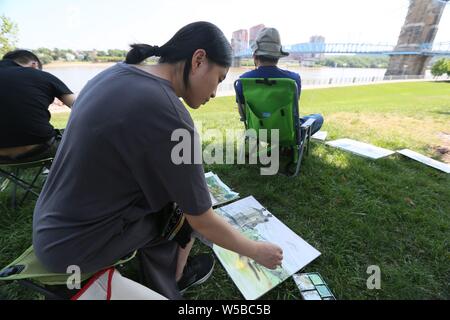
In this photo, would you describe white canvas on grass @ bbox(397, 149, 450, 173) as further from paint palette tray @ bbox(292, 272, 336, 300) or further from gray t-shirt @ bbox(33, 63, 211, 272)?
gray t-shirt @ bbox(33, 63, 211, 272)

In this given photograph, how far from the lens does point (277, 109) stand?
2.42 meters

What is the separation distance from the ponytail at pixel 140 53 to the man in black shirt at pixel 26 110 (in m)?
1.41

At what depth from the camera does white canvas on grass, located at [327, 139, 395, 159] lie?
10.2 ft

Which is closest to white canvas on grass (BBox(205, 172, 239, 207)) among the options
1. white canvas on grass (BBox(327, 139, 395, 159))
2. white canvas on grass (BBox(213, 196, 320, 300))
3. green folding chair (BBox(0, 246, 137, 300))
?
white canvas on grass (BBox(213, 196, 320, 300))

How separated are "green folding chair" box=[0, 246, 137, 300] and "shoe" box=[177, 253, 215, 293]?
0.51 m

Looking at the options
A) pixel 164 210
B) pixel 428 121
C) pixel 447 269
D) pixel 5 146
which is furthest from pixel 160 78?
pixel 428 121

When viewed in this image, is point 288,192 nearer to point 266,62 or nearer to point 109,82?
point 266,62

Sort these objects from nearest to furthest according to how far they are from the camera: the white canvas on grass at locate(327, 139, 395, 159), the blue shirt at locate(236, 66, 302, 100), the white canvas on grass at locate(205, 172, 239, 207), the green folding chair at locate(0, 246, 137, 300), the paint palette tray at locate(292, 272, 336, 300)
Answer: the green folding chair at locate(0, 246, 137, 300) < the paint palette tray at locate(292, 272, 336, 300) < the white canvas on grass at locate(205, 172, 239, 207) < the blue shirt at locate(236, 66, 302, 100) < the white canvas on grass at locate(327, 139, 395, 159)

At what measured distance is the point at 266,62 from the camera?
2.53 metres

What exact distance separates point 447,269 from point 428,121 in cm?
455

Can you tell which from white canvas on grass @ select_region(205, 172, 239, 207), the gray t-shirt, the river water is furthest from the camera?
the river water

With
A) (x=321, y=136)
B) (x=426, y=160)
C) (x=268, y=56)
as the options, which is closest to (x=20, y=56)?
(x=268, y=56)

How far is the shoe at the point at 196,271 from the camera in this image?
1420 millimetres

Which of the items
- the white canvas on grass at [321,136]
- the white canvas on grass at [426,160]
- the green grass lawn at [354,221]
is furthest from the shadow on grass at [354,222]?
the white canvas on grass at [321,136]
